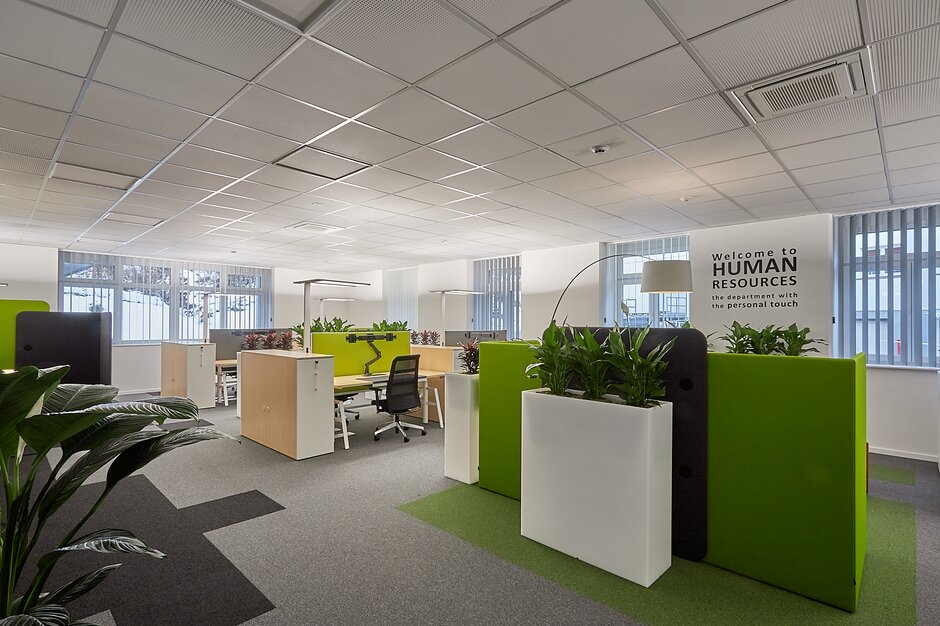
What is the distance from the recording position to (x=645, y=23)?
2.15m

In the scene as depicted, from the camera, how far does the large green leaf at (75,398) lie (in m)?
1.26

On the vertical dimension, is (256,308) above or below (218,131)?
below

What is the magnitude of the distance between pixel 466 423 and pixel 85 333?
2.66 metres

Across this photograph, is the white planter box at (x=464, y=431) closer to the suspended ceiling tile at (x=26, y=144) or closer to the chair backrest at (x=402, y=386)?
the chair backrest at (x=402, y=386)

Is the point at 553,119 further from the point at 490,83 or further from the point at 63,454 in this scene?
the point at 63,454

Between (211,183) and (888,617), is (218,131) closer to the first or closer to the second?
(211,183)

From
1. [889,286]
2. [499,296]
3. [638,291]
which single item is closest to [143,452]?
[889,286]

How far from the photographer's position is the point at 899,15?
2074 millimetres

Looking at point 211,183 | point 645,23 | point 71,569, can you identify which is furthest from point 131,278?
point 645,23

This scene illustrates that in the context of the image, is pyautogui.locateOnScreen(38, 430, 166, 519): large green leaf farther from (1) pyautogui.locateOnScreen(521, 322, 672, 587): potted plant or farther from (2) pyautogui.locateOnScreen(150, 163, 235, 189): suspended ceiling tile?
(2) pyautogui.locateOnScreen(150, 163, 235, 189): suspended ceiling tile

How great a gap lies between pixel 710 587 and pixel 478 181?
3.57 m

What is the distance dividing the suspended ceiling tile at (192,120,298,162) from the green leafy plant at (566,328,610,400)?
8.46 feet

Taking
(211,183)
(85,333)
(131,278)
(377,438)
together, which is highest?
(211,183)

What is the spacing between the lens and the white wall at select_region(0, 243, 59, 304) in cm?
775
